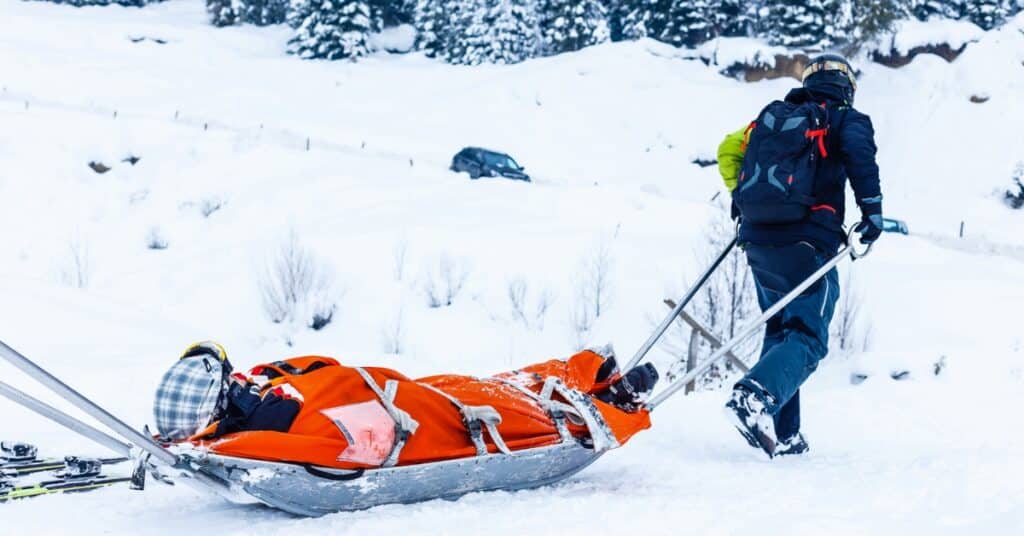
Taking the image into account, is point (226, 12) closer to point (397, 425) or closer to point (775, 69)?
point (775, 69)

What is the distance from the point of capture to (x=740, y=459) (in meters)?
4.11

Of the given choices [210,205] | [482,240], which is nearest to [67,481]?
[482,240]

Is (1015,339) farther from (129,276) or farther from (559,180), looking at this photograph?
(559,180)

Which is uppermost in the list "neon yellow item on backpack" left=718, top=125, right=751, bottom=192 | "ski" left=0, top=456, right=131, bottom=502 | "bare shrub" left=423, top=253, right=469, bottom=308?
"neon yellow item on backpack" left=718, top=125, right=751, bottom=192

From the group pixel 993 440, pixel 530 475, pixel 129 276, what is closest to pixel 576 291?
pixel 129 276

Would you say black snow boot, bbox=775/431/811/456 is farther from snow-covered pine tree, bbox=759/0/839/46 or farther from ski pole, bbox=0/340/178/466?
snow-covered pine tree, bbox=759/0/839/46

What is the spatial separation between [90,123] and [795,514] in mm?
27077

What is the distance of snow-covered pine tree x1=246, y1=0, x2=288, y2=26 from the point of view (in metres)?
44.9

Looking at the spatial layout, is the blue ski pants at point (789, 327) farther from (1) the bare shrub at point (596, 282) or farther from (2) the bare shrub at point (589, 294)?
(1) the bare shrub at point (596, 282)

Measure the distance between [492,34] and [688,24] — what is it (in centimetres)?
770

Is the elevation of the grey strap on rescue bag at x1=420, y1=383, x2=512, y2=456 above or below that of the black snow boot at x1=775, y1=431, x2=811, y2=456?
above

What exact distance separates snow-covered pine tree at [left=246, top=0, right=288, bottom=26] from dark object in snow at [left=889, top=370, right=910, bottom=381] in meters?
41.7

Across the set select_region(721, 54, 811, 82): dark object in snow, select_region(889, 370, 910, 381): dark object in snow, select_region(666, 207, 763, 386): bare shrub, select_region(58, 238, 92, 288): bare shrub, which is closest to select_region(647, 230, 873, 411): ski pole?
select_region(889, 370, 910, 381): dark object in snow

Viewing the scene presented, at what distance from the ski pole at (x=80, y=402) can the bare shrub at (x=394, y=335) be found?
10424 millimetres
